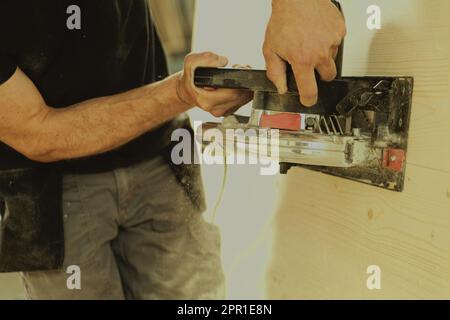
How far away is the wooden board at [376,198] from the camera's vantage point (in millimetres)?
552

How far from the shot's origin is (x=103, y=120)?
74 centimetres

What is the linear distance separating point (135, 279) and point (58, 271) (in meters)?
0.16

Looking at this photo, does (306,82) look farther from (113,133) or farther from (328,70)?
(113,133)

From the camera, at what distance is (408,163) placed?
1.94ft

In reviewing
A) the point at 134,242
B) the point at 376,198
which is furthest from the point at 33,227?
the point at 376,198

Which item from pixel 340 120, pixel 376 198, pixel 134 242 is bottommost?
pixel 134 242

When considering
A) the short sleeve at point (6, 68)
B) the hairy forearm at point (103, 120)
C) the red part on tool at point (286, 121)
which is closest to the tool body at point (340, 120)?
the red part on tool at point (286, 121)

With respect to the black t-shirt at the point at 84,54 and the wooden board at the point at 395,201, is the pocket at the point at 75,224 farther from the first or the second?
the wooden board at the point at 395,201

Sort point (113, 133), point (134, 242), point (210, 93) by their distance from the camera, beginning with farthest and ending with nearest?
point (134, 242)
point (113, 133)
point (210, 93)

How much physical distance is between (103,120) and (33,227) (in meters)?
0.21

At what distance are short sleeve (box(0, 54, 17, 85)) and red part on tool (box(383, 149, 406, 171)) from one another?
51cm

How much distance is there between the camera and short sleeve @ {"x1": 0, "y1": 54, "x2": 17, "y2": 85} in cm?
67

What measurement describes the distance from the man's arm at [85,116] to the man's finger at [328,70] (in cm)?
14

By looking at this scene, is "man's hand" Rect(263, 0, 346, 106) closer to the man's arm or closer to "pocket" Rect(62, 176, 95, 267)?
the man's arm
